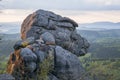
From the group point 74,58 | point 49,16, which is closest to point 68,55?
point 74,58

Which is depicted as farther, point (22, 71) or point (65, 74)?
point (65, 74)

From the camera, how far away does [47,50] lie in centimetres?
5706

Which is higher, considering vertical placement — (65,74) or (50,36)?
(50,36)

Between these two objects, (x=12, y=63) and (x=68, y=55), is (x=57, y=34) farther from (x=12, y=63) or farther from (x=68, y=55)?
(x=12, y=63)

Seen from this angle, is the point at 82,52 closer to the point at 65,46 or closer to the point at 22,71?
the point at 65,46

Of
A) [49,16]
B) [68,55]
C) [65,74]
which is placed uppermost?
[49,16]

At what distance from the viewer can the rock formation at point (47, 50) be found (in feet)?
173

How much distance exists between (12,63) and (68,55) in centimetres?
1184

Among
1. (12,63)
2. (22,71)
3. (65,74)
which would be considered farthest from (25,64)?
(65,74)

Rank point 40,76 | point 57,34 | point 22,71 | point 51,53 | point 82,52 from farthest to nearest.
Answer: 1. point 82,52
2. point 57,34
3. point 51,53
4. point 22,71
5. point 40,76

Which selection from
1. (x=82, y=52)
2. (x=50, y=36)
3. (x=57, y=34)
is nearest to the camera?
(x=50, y=36)

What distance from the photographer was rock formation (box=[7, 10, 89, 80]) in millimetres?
52750

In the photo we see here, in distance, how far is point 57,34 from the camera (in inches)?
2618

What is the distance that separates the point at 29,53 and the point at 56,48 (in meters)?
7.28
